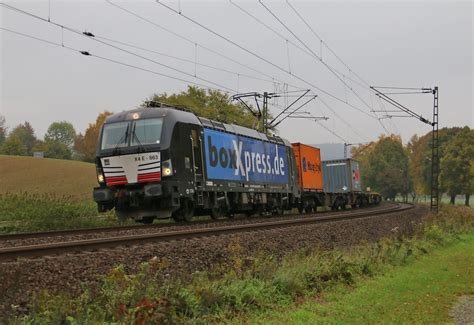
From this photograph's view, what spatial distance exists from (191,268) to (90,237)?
4.73m

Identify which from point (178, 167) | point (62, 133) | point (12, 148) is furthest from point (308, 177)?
point (62, 133)

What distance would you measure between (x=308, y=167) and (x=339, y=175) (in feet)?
30.5

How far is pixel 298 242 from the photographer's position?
13.6 m

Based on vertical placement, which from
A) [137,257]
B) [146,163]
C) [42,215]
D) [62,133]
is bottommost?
[137,257]

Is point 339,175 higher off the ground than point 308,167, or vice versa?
point 308,167

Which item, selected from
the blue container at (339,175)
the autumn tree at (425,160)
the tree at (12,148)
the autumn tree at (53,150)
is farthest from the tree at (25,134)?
the blue container at (339,175)

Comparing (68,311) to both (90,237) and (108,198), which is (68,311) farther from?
(108,198)

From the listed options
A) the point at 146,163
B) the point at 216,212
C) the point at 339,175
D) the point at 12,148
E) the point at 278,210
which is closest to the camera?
the point at 146,163

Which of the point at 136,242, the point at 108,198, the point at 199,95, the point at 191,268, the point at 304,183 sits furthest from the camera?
the point at 199,95

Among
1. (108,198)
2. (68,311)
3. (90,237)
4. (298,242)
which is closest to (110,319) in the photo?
(68,311)

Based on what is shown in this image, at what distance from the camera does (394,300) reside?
27.7ft

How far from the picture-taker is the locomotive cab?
638 inches

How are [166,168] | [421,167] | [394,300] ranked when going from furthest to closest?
[421,167] < [166,168] < [394,300]

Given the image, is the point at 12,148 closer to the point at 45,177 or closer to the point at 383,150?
the point at 45,177
